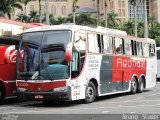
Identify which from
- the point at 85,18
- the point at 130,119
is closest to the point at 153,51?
the point at 130,119

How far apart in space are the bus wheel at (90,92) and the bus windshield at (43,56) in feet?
5.83

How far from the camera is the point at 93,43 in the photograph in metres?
19.0

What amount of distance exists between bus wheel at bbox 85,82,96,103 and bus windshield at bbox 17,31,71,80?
1777mm

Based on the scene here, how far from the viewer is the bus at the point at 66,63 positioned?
1692 centimetres

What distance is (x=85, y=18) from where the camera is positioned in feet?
342

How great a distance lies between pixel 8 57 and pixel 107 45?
4.42m

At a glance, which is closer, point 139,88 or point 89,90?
point 89,90

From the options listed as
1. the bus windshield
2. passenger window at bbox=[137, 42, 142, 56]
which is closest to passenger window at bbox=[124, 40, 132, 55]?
passenger window at bbox=[137, 42, 142, 56]

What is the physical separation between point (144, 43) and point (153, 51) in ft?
5.29

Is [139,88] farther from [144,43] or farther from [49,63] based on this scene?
[49,63]

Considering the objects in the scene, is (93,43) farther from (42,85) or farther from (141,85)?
(141,85)

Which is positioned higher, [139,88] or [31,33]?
[31,33]

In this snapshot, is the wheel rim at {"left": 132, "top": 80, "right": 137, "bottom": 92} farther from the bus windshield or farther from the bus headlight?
the bus headlight

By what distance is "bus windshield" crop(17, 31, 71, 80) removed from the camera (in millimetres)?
16906
